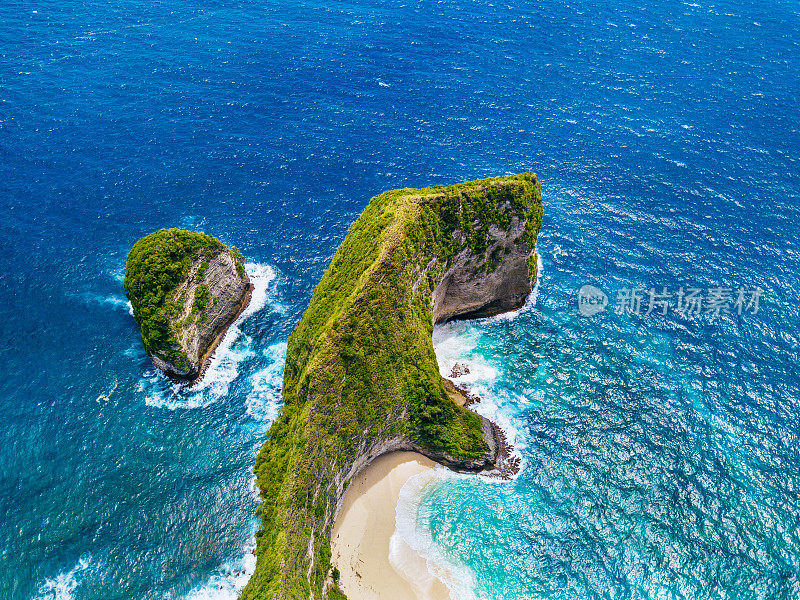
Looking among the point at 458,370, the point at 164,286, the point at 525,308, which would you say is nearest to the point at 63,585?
the point at 164,286

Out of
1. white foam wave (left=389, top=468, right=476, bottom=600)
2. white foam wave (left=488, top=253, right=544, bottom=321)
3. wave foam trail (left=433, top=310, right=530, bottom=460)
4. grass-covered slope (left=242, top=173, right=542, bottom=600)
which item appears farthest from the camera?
white foam wave (left=488, top=253, right=544, bottom=321)

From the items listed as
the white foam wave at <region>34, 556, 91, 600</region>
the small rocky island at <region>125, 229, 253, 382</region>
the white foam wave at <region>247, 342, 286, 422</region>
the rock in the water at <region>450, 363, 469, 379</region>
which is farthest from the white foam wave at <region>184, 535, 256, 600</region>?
the rock in the water at <region>450, 363, 469, 379</region>

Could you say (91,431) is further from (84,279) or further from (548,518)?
(548,518)

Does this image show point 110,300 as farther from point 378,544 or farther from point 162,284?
point 378,544

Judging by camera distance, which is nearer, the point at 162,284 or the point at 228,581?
the point at 228,581

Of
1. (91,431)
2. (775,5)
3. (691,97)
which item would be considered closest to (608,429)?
(91,431)

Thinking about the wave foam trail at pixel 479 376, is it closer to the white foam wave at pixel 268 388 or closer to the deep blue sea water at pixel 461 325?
A: the deep blue sea water at pixel 461 325

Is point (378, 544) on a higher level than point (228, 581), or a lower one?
higher

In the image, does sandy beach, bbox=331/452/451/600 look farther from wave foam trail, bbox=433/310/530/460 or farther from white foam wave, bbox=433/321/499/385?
white foam wave, bbox=433/321/499/385
